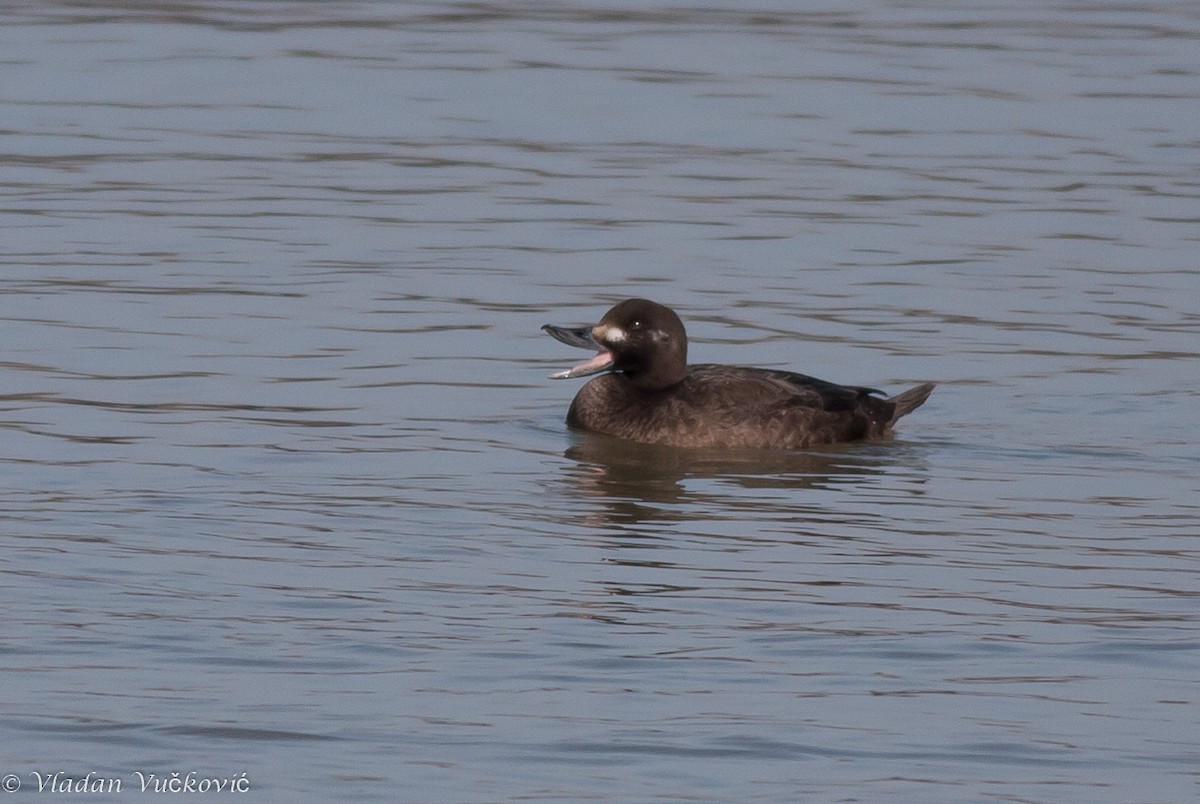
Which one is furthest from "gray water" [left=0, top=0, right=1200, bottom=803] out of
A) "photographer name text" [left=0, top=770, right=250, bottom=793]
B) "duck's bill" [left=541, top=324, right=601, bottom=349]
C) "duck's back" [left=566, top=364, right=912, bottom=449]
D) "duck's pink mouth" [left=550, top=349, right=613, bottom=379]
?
"duck's bill" [left=541, top=324, right=601, bottom=349]

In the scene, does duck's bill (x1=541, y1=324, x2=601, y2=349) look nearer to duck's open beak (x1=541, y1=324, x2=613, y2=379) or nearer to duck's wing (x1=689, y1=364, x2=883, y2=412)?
duck's open beak (x1=541, y1=324, x2=613, y2=379)

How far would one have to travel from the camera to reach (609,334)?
13.6 metres

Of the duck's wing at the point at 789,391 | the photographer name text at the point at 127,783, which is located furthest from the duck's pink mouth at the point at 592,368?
the photographer name text at the point at 127,783

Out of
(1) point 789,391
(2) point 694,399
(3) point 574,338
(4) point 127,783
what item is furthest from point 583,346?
(4) point 127,783

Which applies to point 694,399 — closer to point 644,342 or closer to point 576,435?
point 644,342

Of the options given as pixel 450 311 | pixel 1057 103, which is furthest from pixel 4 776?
pixel 1057 103

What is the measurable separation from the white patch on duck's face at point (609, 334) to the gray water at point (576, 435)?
510 millimetres

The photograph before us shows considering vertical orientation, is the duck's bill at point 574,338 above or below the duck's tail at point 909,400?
above

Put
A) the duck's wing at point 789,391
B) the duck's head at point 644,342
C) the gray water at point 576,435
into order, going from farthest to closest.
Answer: the duck's head at point 644,342
the duck's wing at point 789,391
the gray water at point 576,435

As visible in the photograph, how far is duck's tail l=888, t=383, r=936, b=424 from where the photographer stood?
13195 mm

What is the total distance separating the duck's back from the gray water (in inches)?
6.3

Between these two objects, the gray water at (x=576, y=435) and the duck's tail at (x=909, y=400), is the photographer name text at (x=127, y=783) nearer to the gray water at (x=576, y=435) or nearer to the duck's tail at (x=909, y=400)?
the gray water at (x=576, y=435)

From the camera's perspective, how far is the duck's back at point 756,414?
42.9 ft

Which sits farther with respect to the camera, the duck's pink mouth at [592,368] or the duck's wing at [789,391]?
the duck's pink mouth at [592,368]
